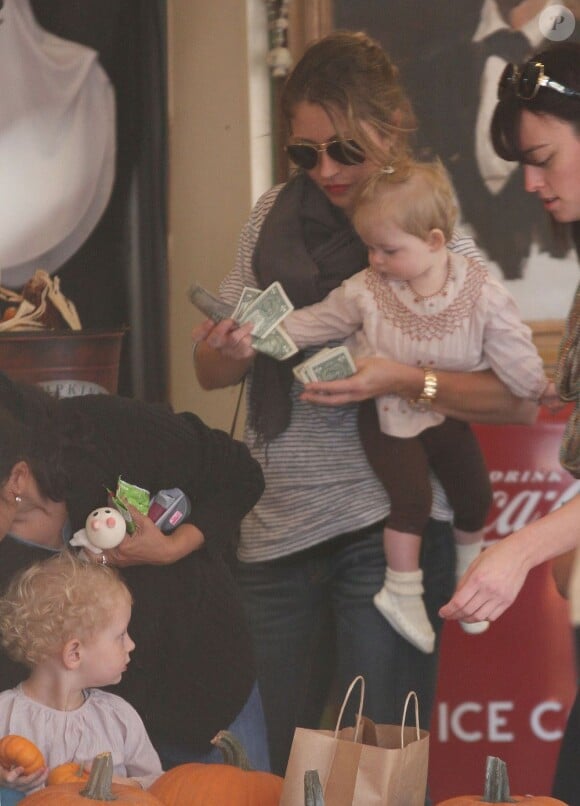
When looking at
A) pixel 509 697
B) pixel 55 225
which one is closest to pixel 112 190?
pixel 55 225

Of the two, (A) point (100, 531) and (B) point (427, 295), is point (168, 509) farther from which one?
(B) point (427, 295)

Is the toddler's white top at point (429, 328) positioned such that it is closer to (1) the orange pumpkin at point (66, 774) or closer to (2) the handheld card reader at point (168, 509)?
(2) the handheld card reader at point (168, 509)

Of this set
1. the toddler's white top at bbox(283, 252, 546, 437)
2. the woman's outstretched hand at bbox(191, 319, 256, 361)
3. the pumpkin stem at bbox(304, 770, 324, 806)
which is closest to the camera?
the pumpkin stem at bbox(304, 770, 324, 806)

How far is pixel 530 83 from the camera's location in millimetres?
2381

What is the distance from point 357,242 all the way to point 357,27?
535 mm

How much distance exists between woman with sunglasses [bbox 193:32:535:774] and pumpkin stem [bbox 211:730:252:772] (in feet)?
0.93

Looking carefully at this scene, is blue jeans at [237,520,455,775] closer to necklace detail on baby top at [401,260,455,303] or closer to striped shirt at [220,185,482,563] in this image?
striped shirt at [220,185,482,563]

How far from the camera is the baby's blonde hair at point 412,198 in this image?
2.62m

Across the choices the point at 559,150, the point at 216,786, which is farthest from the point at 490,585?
the point at 559,150

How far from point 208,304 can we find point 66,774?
97 cm

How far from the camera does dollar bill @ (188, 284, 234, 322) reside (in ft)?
8.55

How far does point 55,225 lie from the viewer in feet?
8.05

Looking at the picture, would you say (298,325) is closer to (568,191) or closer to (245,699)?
(568,191)

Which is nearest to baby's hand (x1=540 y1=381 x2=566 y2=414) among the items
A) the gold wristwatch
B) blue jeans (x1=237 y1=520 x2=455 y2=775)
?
the gold wristwatch
